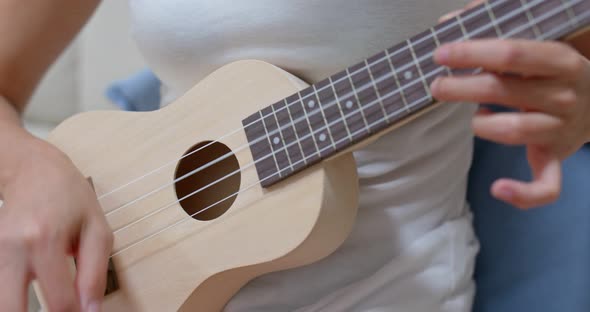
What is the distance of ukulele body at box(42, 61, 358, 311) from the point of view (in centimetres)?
54

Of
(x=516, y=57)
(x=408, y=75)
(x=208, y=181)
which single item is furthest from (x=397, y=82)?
(x=208, y=181)

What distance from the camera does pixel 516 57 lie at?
0.36 m

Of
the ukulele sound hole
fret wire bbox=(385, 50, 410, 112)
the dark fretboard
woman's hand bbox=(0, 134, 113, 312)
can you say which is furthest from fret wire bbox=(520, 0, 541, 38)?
woman's hand bbox=(0, 134, 113, 312)

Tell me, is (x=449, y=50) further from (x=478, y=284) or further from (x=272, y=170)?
(x=478, y=284)

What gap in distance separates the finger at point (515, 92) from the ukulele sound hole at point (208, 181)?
0.94 feet

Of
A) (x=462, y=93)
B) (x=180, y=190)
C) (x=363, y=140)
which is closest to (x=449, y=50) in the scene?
(x=462, y=93)

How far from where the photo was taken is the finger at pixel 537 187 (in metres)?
0.37

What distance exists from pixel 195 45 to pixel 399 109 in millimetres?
268

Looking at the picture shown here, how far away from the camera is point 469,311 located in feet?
2.31

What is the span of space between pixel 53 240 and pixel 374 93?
1.10 feet

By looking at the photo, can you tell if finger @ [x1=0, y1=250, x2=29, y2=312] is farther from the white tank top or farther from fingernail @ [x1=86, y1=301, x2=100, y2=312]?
the white tank top

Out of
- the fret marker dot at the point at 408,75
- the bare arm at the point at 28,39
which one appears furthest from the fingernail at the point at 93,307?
the fret marker dot at the point at 408,75

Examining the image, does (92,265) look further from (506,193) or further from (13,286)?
(506,193)

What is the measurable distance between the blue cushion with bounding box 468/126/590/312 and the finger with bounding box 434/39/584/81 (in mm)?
415
